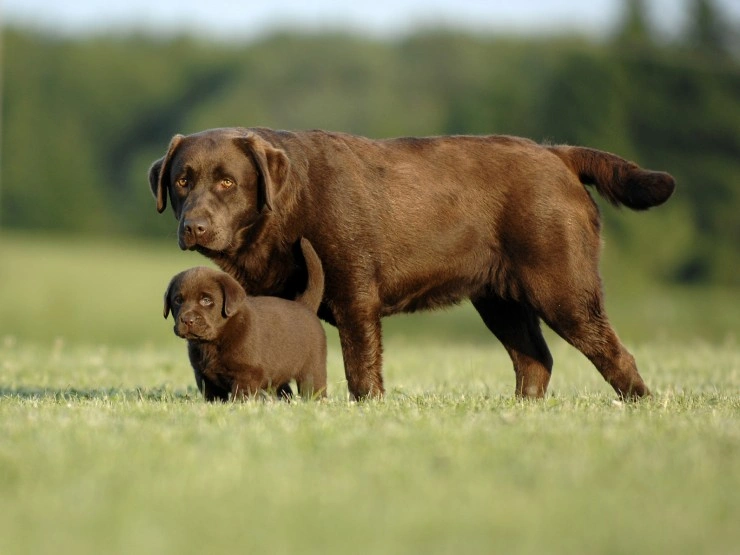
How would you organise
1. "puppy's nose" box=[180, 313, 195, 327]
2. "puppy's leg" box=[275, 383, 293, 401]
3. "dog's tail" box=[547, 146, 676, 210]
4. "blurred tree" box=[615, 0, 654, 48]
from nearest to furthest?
1. "puppy's nose" box=[180, 313, 195, 327]
2. "puppy's leg" box=[275, 383, 293, 401]
3. "dog's tail" box=[547, 146, 676, 210]
4. "blurred tree" box=[615, 0, 654, 48]

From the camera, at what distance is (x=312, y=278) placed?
7.32m

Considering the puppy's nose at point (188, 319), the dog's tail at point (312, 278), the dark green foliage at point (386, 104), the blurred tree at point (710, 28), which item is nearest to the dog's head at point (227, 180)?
the dog's tail at point (312, 278)

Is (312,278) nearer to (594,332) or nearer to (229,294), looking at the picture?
(229,294)

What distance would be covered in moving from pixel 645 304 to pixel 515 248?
31.2m

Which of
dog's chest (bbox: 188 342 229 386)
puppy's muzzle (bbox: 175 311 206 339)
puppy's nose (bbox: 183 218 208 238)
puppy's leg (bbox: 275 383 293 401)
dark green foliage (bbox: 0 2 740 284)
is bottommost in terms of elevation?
dark green foliage (bbox: 0 2 740 284)

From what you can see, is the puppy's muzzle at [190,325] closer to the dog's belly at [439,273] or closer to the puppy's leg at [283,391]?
the puppy's leg at [283,391]

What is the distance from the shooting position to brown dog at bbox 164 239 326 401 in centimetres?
706

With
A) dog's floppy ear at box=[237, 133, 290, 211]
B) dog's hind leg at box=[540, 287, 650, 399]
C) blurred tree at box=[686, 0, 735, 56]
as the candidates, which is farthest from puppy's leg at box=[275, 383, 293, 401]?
blurred tree at box=[686, 0, 735, 56]

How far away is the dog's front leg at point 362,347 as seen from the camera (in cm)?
745

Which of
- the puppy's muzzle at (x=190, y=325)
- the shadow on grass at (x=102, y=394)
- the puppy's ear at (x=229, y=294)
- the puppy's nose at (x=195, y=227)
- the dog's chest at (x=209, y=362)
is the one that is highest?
the puppy's nose at (x=195, y=227)

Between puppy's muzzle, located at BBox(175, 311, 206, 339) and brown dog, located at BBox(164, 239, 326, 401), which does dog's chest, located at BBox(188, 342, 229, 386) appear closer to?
brown dog, located at BBox(164, 239, 326, 401)

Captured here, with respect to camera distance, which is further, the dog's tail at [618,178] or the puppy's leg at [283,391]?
the dog's tail at [618,178]

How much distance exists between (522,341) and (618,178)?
131 centimetres

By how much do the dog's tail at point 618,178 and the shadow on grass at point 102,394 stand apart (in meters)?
2.90
